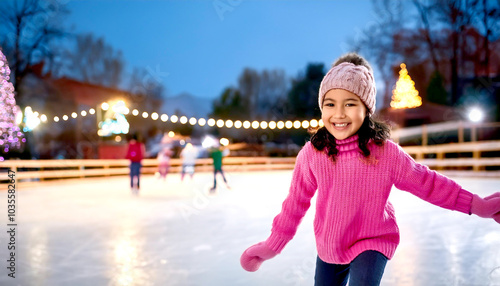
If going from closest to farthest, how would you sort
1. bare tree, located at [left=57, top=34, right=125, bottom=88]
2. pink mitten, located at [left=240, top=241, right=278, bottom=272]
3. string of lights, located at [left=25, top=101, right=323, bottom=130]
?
pink mitten, located at [left=240, top=241, right=278, bottom=272] → string of lights, located at [left=25, top=101, right=323, bottom=130] → bare tree, located at [left=57, top=34, right=125, bottom=88]

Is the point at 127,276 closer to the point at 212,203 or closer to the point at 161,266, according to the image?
the point at 161,266

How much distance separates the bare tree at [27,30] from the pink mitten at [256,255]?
9.38 meters

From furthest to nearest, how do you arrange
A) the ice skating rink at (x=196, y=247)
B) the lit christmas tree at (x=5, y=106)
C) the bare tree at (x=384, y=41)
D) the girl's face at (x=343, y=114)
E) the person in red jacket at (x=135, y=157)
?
the bare tree at (x=384, y=41)
the person in red jacket at (x=135, y=157)
the lit christmas tree at (x=5, y=106)
the ice skating rink at (x=196, y=247)
the girl's face at (x=343, y=114)

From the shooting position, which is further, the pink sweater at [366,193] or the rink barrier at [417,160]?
the rink barrier at [417,160]

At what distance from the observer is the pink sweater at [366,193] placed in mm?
1517

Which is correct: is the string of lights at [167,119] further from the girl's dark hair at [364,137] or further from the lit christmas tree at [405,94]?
the girl's dark hair at [364,137]

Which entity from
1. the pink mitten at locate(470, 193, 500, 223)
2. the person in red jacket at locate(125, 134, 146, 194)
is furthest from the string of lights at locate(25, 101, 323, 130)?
the pink mitten at locate(470, 193, 500, 223)

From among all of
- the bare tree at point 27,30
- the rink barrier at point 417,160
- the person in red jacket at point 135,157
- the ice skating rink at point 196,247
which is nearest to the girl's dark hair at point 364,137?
→ the ice skating rink at point 196,247

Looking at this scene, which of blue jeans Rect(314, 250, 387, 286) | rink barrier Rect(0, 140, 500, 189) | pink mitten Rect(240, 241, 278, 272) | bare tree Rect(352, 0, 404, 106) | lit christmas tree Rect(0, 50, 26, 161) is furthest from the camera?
bare tree Rect(352, 0, 404, 106)

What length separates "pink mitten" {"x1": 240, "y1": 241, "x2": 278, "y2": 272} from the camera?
5.53 feet

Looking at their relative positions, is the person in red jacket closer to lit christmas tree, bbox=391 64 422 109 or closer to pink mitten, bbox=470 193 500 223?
lit christmas tree, bbox=391 64 422 109

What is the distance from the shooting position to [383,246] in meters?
1.51

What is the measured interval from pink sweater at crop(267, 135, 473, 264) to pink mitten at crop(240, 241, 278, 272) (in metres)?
0.22

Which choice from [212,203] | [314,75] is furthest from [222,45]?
[212,203]
